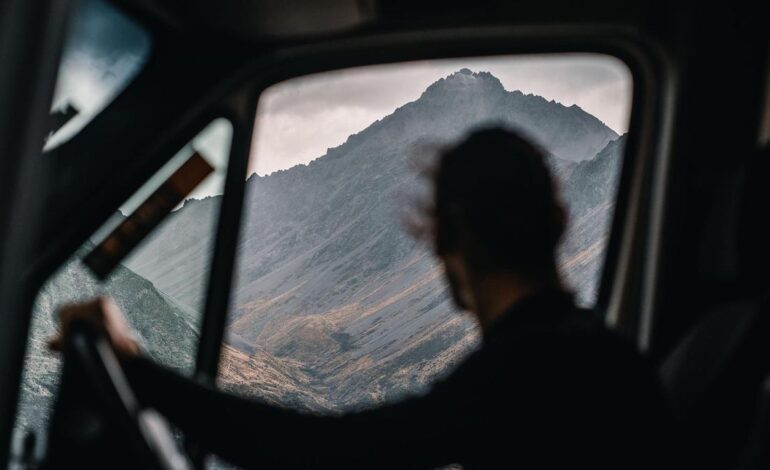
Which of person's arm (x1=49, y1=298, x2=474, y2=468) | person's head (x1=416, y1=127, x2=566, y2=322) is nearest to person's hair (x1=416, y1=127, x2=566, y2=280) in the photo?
person's head (x1=416, y1=127, x2=566, y2=322)

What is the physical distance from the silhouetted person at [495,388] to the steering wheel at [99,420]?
40 millimetres

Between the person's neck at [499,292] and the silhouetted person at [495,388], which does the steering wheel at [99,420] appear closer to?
the silhouetted person at [495,388]

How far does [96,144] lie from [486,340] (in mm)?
986

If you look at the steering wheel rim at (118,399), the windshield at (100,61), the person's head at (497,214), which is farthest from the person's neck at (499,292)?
the windshield at (100,61)

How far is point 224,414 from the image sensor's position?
34.5 inches

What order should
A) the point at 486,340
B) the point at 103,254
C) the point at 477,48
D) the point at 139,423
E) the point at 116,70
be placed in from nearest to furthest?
1. the point at 139,423
2. the point at 486,340
3. the point at 103,254
4. the point at 116,70
5. the point at 477,48

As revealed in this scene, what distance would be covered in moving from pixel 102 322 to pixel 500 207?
45 centimetres

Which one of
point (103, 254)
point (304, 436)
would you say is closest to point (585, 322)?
point (304, 436)

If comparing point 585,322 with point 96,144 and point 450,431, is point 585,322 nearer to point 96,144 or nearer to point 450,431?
point 450,431

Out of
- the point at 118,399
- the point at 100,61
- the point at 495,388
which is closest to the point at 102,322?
the point at 118,399

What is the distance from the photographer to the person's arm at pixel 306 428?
838mm

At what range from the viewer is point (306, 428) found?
34.2 inches

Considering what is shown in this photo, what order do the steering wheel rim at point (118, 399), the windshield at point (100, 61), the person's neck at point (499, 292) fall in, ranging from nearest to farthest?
the steering wheel rim at point (118, 399) < the person's neck at point (499, 292) < the windshield at point (100, 61)

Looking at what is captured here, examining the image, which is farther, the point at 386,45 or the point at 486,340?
the point at 386,45
